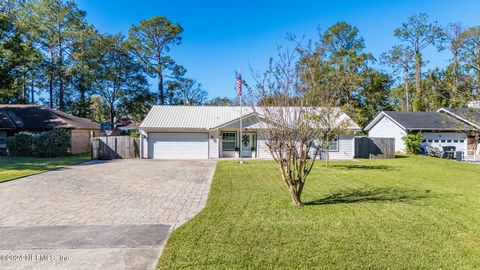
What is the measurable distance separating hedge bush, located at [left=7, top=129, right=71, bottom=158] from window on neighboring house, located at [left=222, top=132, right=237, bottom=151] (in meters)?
12.3

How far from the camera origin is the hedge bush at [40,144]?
1988 cm

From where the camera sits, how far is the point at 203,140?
2034 centimetres

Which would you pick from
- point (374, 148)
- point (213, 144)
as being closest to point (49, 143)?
point (213, 144)

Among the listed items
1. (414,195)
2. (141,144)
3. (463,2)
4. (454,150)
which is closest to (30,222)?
(414,195)

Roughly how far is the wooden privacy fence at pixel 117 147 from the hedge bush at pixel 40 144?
3.25 m

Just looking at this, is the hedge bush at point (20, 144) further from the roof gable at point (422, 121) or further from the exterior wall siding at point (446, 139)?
the exterior wall siding at point (446, 139)

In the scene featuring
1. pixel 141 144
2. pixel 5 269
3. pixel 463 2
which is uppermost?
pixel 463 2

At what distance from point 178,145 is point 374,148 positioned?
49.4 feet

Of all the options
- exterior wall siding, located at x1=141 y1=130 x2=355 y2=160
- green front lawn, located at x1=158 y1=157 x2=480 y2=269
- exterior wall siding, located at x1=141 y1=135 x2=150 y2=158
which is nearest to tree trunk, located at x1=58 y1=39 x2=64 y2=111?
exterior wall siding, located at x1=141 y1=135 x2=150 y2=158

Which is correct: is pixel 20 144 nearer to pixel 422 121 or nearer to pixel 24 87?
pixel 24 87

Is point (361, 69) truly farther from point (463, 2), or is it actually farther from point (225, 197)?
point (225, 197)

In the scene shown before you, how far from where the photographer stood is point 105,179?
11.1 metres

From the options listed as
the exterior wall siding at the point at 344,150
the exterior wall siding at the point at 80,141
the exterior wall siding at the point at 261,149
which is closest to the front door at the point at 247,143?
the exterior wall siding at the point at 261,149

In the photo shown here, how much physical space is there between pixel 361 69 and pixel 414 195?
A: 29.9 meters
